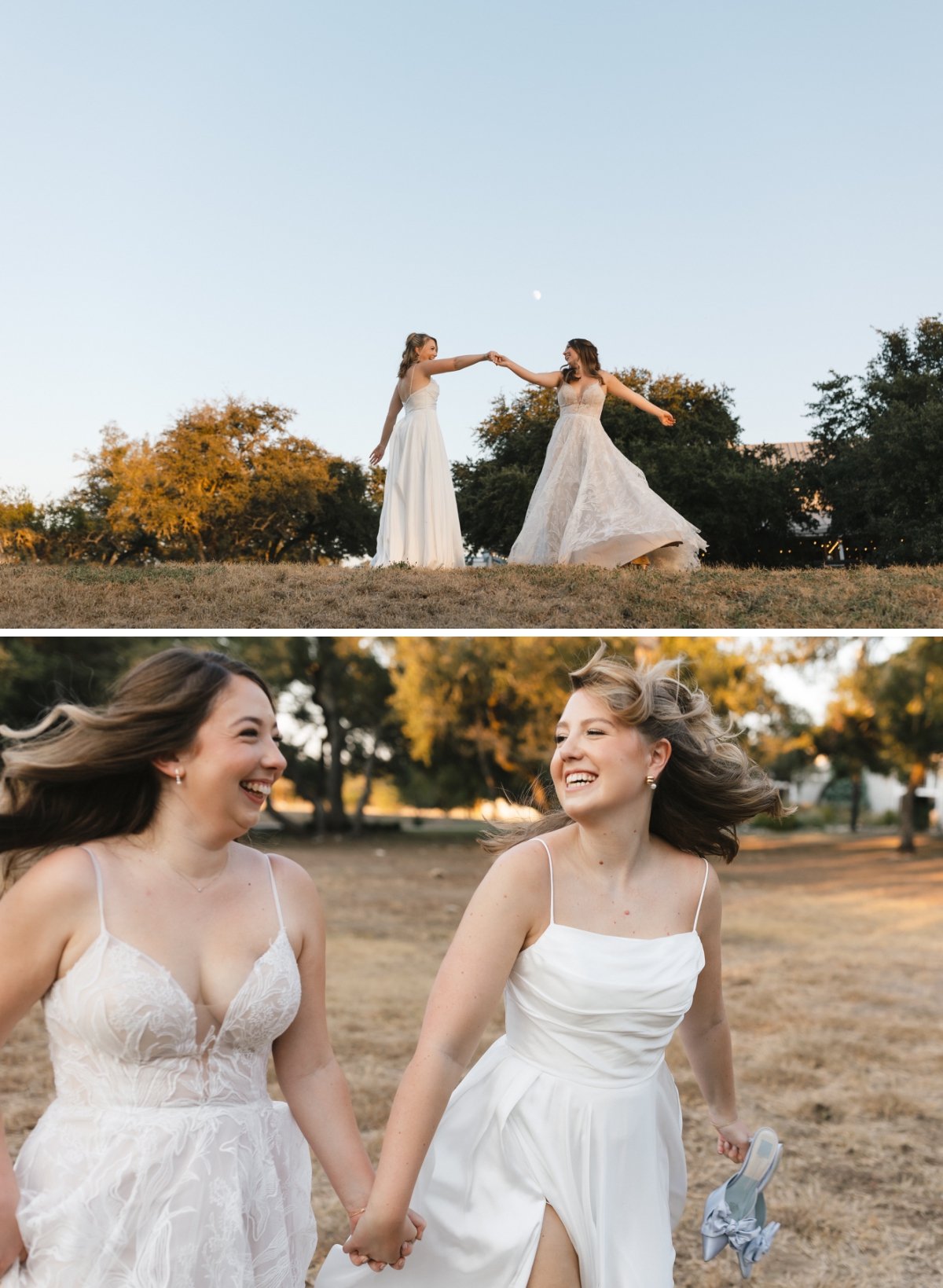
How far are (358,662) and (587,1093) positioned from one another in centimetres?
1591

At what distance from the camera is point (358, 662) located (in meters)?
18.6

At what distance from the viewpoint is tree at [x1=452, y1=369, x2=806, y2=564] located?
23.3 meters

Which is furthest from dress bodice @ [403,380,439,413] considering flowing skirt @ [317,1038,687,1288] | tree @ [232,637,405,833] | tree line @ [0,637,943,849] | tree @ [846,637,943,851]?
flowing skirt @ [317,1038,687,1288]

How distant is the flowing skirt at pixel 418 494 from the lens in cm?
1413

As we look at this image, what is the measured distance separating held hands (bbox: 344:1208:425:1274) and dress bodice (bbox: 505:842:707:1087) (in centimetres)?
51

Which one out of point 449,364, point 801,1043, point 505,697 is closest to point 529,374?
point 449,364

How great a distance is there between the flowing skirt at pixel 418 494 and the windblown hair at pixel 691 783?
35.7 ft

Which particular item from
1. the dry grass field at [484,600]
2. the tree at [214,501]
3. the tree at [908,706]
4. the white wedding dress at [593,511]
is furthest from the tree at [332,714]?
the tree at [214,501]

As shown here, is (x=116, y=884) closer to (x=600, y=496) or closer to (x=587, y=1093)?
(x=587, y=1093)

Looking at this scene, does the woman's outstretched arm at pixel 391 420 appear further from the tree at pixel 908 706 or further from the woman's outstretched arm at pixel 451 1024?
the woman's outstretched arm at pixel 451 1024

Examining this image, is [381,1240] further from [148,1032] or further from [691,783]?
[691,783]

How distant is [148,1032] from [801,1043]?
21.0 feet

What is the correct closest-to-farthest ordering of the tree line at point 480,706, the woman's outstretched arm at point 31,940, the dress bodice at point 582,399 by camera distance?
the woman's outstretched arm at point 31,940 → the dress bodice at point 582,399 → the tree line at point 480,706

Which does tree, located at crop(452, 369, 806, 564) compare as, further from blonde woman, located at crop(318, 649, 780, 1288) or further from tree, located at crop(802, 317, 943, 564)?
blonde woman, located at crop(318, 649, 780, 1288)
